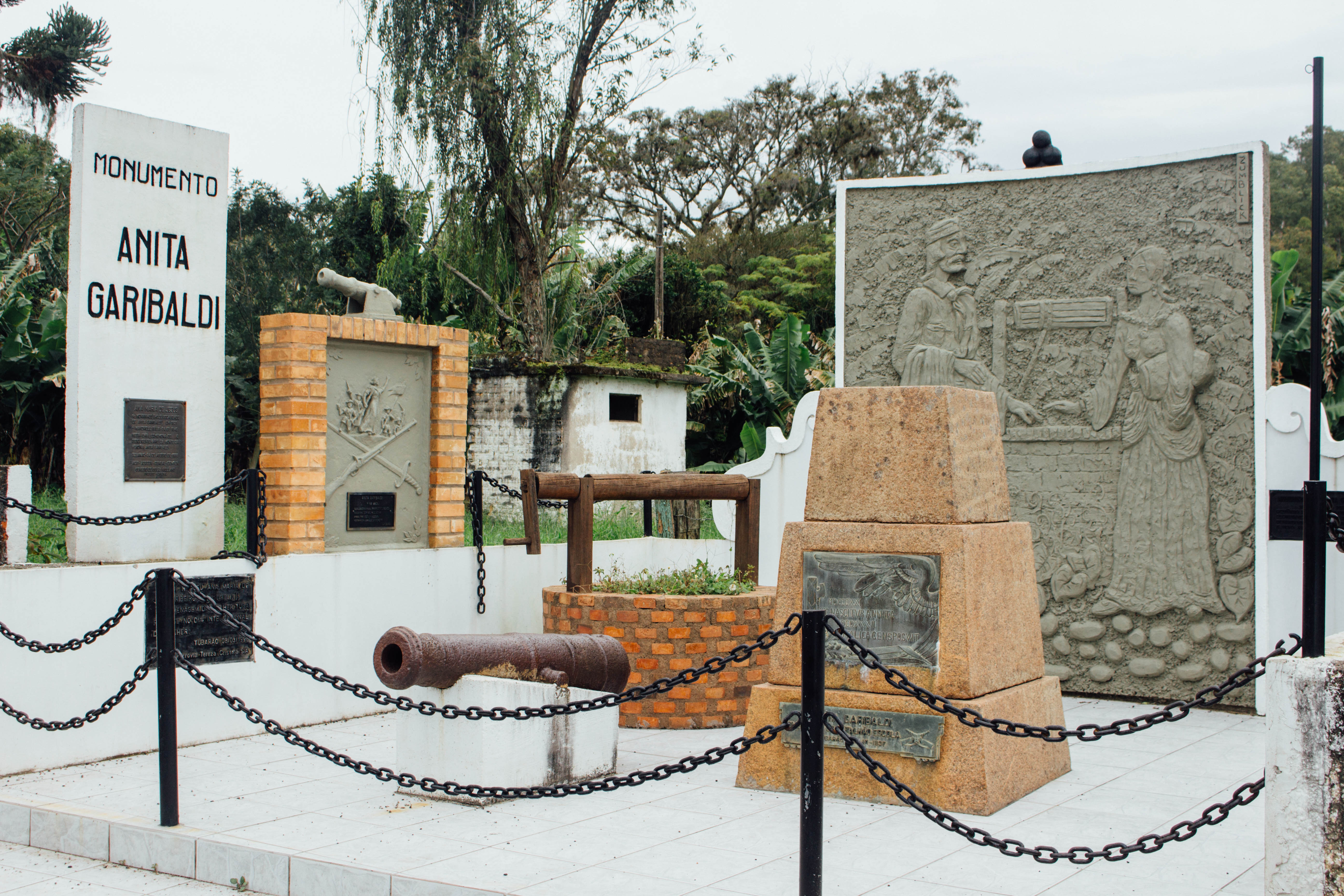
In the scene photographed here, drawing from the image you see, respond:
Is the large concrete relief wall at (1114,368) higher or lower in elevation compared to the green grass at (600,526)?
higher

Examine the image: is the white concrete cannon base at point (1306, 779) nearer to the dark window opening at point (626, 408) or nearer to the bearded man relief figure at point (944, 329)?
the bearded man relief figure at point (944, 329)

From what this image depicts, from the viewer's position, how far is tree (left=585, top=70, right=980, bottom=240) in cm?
3359

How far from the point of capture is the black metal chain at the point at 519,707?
4.42m

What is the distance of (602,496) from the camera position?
25.1ft

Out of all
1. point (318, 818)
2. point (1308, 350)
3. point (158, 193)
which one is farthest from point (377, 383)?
point (1308, 350)

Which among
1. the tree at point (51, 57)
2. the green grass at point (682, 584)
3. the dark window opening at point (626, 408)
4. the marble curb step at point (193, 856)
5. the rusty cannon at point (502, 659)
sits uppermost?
the tree at point (51, 57)

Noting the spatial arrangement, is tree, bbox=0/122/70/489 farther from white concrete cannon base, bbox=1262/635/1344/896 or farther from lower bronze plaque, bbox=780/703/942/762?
white concrete cannon base, bbox=1262/635/1344/896

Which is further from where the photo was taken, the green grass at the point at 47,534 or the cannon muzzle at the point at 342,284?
the cannon muzzle at the point at 342,284

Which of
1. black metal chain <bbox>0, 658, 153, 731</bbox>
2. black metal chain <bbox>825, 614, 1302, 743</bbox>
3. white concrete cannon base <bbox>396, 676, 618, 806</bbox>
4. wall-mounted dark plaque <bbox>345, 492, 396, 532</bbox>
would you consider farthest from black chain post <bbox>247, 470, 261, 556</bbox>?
black metal chain <bbox>825, 614, 1302, 743</bbox>

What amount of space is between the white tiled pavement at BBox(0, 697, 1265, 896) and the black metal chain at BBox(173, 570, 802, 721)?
480 mm

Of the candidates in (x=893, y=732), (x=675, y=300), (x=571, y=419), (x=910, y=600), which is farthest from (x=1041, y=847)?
(x=675, y=300)

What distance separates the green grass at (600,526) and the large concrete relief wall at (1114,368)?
331 centimetres

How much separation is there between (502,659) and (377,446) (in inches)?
105

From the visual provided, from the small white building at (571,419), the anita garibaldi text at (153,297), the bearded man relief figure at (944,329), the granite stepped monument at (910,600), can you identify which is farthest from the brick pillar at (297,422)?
the small white building at (571,419)
